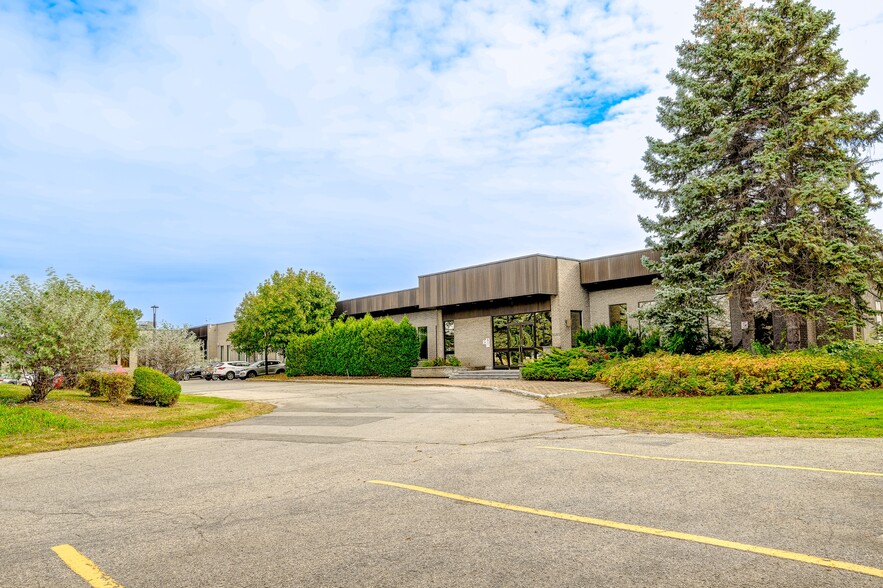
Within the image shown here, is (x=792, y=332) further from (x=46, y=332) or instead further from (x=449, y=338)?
(x=46, y=332)

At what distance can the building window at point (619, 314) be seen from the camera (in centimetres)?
2747

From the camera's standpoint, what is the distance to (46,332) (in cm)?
1489

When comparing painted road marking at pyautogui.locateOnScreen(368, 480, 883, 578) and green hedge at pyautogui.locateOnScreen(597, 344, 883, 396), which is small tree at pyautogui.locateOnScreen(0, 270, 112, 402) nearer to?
painted road marking at pyautogui.locateOnScreen(368, 480, 883, 578)

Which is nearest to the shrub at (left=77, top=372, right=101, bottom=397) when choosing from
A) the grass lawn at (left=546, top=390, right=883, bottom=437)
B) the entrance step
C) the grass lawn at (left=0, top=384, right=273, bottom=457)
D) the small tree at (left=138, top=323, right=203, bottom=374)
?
the grass lawn at (left=0, top=384, right=273, bottom=457)

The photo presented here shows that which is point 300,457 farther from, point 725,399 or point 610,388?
point 610,388

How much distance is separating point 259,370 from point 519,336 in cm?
2295

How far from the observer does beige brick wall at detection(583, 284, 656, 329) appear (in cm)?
2691

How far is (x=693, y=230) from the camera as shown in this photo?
20.0 metres

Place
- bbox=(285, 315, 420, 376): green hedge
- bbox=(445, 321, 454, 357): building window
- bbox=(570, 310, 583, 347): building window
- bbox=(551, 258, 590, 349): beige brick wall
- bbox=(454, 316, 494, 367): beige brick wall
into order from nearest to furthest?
1. bbox=(551, 258, 590, 349): beige brick wall
2. bbox=(570, 310, 583, 347): building window
3. bbox=(454, 316, 494, 367): beige brick wall
4. bbox=(285, 315, 420, 376): green hedge
5. bbox=(445, 321, 454, 357): building window

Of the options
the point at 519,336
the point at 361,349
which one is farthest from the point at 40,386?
the point at 519,336

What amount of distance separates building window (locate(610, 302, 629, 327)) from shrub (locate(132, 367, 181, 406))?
60.5ft

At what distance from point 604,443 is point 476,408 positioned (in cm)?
689

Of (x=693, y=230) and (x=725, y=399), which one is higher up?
(x=693, y=230)

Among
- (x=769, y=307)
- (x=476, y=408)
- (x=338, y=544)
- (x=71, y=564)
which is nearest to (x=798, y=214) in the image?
(x=769, y=307)
